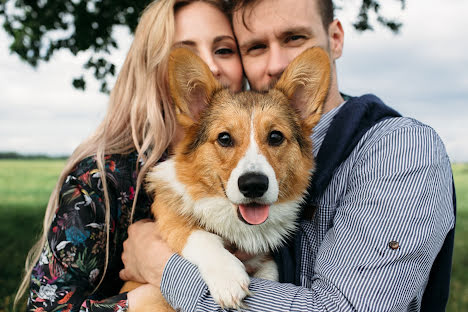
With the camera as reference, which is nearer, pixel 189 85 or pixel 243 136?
pixel 243 136

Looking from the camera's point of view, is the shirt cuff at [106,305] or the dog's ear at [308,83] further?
the dog's ear at [308,83]

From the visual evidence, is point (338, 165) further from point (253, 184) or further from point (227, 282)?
point (227, 282)

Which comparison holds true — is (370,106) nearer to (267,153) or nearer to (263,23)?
(267,153)

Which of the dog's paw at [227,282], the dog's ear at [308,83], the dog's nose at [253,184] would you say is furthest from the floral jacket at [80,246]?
the dog's ear at [308,83]

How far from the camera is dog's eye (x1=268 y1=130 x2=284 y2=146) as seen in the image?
105 inches

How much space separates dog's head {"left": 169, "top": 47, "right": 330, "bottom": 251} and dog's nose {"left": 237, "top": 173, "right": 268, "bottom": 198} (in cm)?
11

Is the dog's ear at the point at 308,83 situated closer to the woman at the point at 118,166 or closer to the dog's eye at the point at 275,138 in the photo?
the dog's eye at the point at 275,138

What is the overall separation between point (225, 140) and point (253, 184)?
1.68ft

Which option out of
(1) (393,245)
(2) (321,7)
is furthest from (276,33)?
(1) (393,245)

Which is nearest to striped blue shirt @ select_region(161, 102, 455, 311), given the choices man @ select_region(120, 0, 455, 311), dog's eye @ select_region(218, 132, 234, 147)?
man @ select_region(120, 0, 455, 311)

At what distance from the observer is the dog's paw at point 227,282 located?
2008 millimetres

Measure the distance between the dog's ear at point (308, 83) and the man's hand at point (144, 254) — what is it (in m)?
1.30

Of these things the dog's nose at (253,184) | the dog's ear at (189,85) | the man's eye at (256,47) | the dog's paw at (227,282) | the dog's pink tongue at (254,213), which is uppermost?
the man's eye at (256,47)

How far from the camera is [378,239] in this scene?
204 cm
